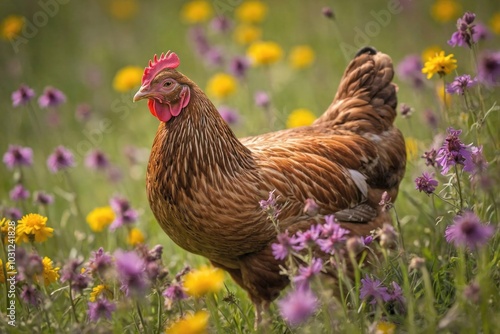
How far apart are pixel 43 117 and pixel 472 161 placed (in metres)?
7.17

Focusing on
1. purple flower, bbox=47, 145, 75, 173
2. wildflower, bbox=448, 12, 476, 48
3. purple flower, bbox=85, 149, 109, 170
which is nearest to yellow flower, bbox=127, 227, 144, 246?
purple flower, bbox=47, 145, 75, 173

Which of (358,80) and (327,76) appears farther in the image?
(327,76)

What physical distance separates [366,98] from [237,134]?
8.64ft

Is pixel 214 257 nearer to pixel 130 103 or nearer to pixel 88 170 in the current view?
pixel 88 170

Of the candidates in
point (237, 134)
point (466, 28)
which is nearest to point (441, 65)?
point (466, 28)

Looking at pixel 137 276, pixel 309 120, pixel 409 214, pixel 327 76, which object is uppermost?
pixel 327 76

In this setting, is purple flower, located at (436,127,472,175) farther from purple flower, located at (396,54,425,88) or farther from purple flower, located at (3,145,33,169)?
purple flower, located at (3,145,33,169)

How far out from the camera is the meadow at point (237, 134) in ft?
10.3

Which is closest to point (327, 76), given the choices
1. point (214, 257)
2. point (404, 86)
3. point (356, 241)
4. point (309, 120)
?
point (404, 86)

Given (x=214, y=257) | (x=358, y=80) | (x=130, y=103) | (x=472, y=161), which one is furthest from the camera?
(x=130, y=103)

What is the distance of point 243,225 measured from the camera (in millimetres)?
3617

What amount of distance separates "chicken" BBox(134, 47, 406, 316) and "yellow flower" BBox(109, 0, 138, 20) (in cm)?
740

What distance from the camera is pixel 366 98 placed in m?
4.67

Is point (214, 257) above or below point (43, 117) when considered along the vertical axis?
below
